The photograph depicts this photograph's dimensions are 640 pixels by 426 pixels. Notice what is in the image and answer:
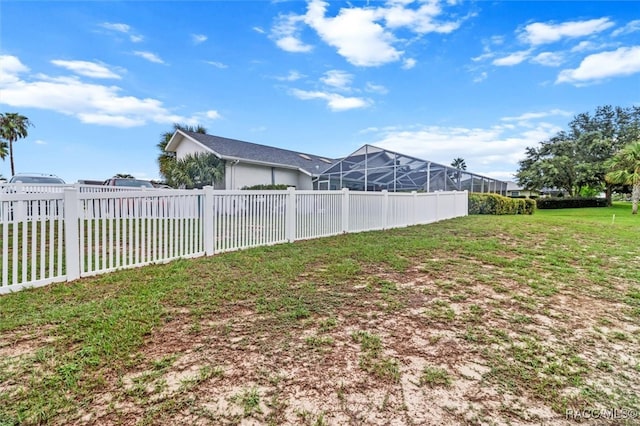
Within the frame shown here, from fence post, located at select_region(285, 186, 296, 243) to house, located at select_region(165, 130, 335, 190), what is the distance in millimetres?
9309

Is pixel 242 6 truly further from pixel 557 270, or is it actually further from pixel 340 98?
pixel 557 270

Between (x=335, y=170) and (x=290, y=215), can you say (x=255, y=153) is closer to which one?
(x=335, y=170)

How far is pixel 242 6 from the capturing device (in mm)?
10906

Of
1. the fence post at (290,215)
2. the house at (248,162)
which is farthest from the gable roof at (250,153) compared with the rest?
the fence post at (290,215)

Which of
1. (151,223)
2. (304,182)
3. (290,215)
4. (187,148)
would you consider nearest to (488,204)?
(304,182)

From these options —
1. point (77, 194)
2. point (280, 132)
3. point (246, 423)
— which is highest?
point (280, 132)

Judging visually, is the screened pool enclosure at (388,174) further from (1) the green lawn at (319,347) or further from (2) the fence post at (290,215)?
(1) the green lawn at (319,347)

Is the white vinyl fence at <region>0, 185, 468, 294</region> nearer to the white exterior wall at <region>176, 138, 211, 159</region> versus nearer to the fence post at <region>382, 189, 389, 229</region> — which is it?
the fence post at <region>382, 189, 389, 229</region>

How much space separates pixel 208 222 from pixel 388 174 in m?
12.5

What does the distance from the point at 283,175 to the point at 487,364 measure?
17201mm

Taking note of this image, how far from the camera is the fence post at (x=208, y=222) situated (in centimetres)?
575

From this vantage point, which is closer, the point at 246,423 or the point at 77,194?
the point at 246,423

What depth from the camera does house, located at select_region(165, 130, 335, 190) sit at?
52.7ft

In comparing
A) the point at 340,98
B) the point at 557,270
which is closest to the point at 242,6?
the point at 340,98
